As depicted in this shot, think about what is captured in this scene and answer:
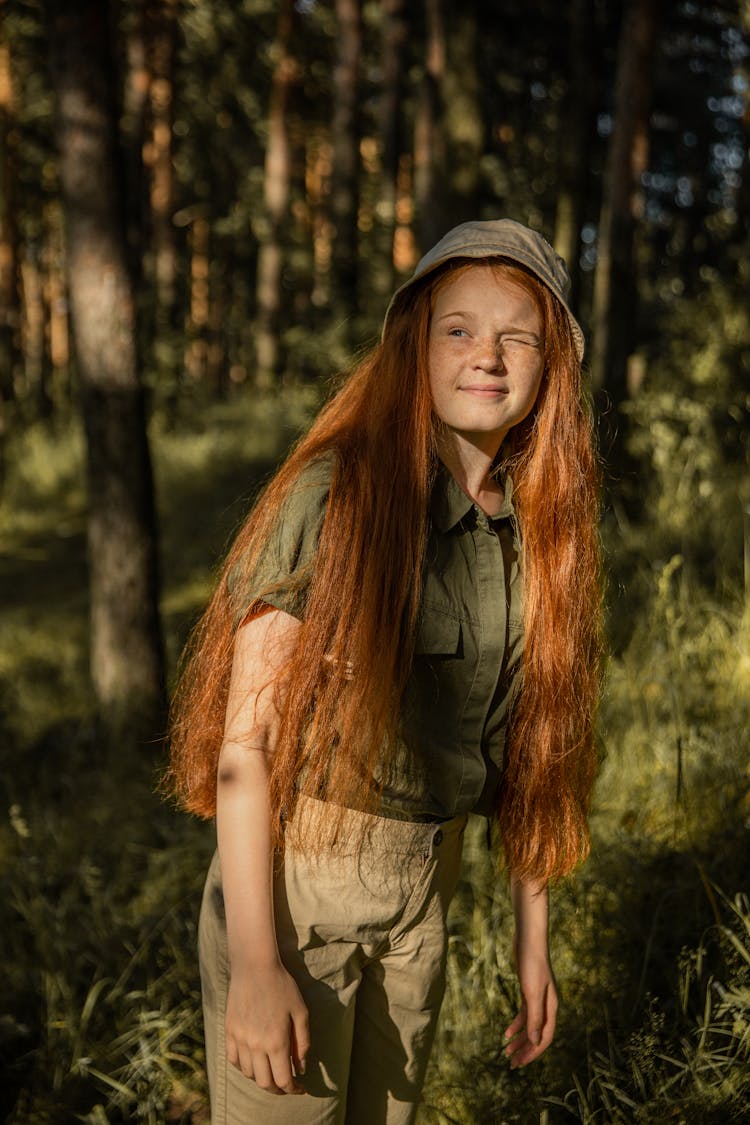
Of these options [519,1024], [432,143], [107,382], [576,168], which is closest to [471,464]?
[519,1024]

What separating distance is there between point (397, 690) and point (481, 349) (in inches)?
23.2

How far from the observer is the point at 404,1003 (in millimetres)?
1844

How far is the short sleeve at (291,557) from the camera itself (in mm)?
1546

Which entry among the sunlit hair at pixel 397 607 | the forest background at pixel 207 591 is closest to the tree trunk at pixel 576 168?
the forest background at pixel 207 591

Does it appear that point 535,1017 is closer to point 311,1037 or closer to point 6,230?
point 311,1037

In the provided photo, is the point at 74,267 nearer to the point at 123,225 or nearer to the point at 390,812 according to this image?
the point at 123,225

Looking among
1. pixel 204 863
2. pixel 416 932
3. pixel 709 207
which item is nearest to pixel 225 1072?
pixel 416 932

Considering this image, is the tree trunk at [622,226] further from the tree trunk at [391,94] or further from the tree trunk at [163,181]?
the tree trunk at [163,181]

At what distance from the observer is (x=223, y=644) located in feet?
5.48

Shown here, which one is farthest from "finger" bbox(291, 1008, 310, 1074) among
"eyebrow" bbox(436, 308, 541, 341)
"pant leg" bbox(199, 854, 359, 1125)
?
"eyebrow" bbox(436, 308, 541, 341)

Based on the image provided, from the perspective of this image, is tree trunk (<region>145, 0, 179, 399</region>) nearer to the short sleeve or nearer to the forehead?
the forehead

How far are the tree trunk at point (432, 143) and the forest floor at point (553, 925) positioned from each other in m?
2.94

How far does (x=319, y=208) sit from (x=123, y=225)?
71.8 feet

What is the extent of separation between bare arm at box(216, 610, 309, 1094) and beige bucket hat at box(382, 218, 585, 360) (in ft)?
2.20
